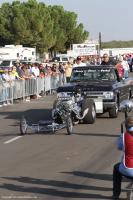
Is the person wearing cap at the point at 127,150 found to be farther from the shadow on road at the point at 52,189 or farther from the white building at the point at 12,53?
the white building at the point at 12,53

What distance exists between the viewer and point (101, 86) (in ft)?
58.7

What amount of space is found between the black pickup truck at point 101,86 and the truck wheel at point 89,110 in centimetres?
65

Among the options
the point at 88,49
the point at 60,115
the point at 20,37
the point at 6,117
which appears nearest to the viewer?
the point at 60,115

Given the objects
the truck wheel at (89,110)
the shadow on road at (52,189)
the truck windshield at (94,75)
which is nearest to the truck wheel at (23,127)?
the truck wheel at (89,110)

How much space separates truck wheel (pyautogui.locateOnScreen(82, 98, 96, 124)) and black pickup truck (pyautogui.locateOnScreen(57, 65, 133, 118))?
650mm

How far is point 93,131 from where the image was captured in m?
15.3

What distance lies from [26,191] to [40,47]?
7324 cm

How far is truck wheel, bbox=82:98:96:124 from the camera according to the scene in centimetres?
1641

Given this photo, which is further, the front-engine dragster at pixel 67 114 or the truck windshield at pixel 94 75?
the truck windshield at pixel 94 75

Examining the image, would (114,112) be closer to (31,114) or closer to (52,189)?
(31,114)

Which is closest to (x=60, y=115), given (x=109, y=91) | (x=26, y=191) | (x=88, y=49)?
(x=109, y=91)

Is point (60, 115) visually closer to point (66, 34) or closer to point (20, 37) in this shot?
point (20, 37)

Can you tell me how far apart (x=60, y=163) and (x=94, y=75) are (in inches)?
332

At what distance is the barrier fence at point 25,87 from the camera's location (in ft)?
79.9
